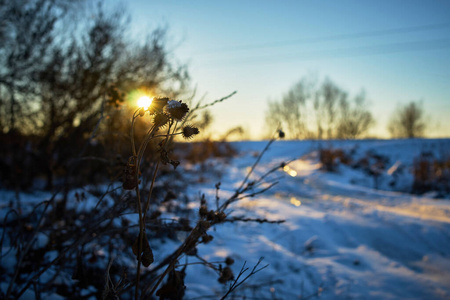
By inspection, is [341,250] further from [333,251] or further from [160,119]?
[160,119]

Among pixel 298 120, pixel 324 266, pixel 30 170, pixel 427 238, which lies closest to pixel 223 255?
pixel 324 266

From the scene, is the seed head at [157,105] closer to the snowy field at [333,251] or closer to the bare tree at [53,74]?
the snowy field at [333,251]

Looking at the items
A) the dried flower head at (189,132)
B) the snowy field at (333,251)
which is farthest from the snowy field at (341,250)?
the dried flower head at (189,132)

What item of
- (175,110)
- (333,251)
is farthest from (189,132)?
(333,251)

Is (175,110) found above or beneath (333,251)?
above

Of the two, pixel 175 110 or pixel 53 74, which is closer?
pixel 175 110

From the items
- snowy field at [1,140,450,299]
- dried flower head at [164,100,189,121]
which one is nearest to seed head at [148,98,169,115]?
dried flower head at [164,100,189,121]

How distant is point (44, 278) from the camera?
165 centimetres

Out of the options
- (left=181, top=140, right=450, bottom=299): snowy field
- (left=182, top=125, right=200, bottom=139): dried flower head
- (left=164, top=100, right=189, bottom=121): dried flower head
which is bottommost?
(left=181, top=140, right=450, bottom=299): snowy field

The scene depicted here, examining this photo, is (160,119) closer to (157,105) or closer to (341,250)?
(157,105)

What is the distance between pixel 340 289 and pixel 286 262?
512mm

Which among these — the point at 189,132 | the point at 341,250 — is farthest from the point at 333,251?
the point at 189,132

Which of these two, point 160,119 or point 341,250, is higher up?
point 160,119

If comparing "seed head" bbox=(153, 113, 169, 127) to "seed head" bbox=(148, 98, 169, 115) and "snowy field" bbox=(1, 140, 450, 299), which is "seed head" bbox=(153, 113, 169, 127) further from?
"snowy field" bbox=(1, 140, 450, 299)
